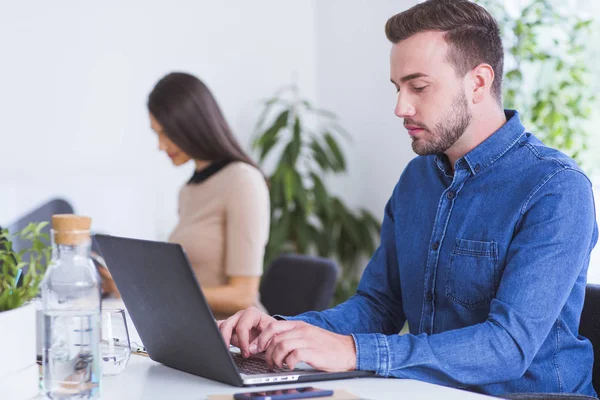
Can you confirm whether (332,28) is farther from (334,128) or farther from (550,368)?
(550,368)

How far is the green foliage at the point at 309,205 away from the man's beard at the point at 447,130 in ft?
8.34

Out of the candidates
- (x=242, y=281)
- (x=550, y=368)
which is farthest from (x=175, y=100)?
(x=550, y=368)

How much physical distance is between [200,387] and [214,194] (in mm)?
1632

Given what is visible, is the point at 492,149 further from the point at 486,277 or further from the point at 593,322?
the point at 593,322

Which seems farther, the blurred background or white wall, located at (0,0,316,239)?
white wall, located at (0,0,316,239)

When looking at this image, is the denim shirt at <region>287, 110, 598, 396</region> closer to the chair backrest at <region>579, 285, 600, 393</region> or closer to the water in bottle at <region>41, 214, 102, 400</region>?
the chair backrest at <region>579, 285, 600, 393</region>

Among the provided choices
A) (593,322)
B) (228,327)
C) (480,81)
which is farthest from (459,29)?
(228,327)

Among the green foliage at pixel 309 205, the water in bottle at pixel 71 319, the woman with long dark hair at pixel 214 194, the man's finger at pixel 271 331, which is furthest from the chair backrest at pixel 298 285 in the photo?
the water in bottle at pixel 71 319

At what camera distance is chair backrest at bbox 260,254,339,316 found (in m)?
2.60

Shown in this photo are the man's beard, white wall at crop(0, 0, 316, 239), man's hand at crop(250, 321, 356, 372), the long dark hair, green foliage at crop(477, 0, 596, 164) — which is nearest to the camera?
man's hand at crop(250, 321, 356, 372)

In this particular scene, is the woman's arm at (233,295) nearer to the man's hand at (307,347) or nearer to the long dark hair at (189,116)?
the long dark hair at (189,116)

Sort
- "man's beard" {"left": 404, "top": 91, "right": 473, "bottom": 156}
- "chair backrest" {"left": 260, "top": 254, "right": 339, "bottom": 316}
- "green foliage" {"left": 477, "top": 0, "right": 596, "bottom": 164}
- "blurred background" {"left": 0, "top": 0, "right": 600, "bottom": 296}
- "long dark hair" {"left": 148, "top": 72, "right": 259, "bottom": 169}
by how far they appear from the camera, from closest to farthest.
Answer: "man's beard" {"left": 404, "top": 91, "right": 473, "bottom": 156} < "chair backrest" {"left": 260, "top": 254, "right": 339, "bottom": 316} < "long dark hair" {"left": 148, "top": 72, "right": 259, "bottom": 169} < "green foliage" {"left": 477, "top": 0, "right": 596, "bottom": 164} < "blurred background" {"left": 0, "top": 0, "right": 600, "bottom": 296}

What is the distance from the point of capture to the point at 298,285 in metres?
2.71

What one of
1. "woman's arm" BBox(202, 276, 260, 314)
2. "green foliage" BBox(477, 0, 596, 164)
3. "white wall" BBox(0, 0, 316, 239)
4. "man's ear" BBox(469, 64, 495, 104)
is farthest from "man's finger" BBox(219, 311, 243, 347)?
"white wall" BBox(0, 0, 316, 239)
